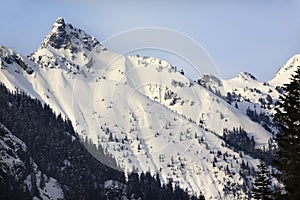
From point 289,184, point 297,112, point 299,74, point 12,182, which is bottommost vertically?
point 289,184

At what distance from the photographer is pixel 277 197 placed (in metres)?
44.5

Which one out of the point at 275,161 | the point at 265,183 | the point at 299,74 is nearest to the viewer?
the point at 275,161

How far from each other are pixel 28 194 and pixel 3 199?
27.1 metres

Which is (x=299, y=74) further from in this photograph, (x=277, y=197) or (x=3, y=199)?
(x=3, y=199)

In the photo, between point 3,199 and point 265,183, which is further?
point 3,199

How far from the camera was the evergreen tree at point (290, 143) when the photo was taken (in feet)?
138

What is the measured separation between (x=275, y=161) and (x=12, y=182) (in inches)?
5902

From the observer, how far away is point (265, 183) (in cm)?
6272

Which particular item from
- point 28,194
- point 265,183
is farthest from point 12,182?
point 265,183

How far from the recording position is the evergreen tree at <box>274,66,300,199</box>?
42.1 m

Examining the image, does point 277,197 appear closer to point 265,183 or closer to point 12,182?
point 265,183

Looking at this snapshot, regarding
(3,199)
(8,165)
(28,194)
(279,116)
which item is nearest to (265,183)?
(279,116)

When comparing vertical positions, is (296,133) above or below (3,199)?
below

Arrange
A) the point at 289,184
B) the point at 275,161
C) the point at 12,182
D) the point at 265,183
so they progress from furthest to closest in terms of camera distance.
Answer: the point at 12,182 < the point at 265,183 < the point at 275,161 < the point at 289,184
